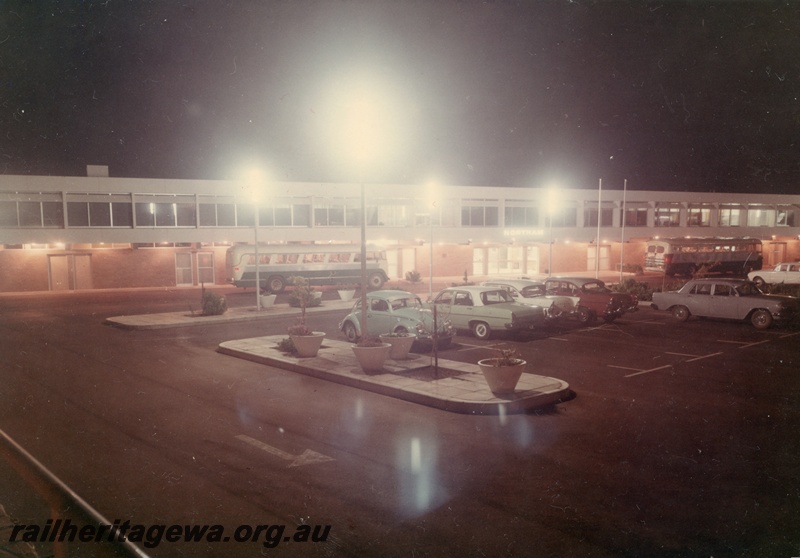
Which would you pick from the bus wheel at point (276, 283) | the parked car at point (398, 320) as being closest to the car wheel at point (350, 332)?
the parked car at point (398, 320)

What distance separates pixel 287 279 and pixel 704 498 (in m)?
30.3

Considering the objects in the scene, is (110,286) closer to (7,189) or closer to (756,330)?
(7,189)

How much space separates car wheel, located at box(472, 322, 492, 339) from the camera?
1769 cm

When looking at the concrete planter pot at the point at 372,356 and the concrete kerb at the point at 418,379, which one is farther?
the concrete planter pot at the point at 372,356

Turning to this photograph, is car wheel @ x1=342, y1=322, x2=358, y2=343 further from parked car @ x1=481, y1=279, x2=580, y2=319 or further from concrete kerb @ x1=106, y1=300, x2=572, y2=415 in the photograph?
parked car @ x1=481, y1=279, x2=580, y2=319

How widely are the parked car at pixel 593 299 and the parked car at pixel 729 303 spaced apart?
1461mm

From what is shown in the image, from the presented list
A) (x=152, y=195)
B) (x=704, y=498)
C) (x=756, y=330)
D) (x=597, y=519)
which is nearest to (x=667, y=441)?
(x=704, y=498)

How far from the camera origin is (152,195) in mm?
38656

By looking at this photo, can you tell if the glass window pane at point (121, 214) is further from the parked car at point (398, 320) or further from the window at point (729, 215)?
the window at point (729, 215)

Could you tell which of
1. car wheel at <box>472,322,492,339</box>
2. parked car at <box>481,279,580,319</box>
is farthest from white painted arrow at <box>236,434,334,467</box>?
parked car at <box>481,279,580,319</box>

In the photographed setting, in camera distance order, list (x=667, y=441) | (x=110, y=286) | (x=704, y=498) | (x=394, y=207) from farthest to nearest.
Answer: (x=394, y=207)
(x=110, y=286)
(x=667, y=441)
(x=704, y=498)

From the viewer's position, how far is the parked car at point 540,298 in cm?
1941

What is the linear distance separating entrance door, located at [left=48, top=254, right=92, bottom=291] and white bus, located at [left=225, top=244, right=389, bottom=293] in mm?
9720

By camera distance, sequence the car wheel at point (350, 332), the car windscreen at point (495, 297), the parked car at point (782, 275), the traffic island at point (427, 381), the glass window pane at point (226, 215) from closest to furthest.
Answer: the traffic island at point (427, 381)
the car wheel at point (350, 332)
the car windscreen at point (495, 297)
the parked car at point (782, 275)
the glass window pane at point (226, 215)
